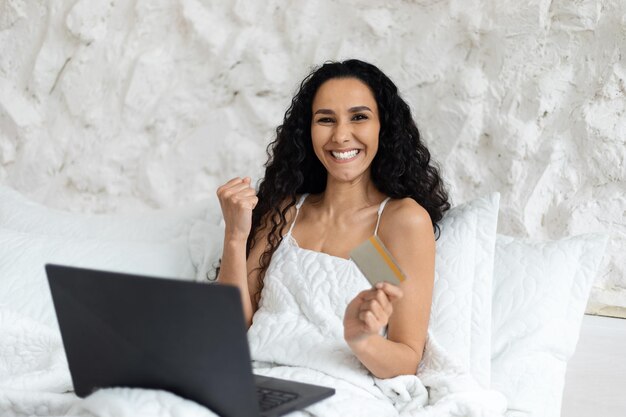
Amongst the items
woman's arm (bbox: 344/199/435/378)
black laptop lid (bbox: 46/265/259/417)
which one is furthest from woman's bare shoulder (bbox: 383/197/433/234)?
black laptop lid (bbox: 46/265/259/417)

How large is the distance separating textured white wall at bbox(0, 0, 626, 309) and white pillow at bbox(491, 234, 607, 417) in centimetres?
23

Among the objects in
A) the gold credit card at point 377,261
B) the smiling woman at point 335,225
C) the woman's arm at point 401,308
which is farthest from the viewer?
the smiling woman at point 335,225

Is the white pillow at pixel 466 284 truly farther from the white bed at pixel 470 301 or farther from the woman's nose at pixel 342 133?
the woman's nose at pixel 342 133

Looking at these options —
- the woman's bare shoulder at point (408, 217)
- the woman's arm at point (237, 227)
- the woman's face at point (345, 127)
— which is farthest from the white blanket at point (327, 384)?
the woman's face at point (345, 127)

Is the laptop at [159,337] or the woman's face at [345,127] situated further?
the woman's face at [345,127]

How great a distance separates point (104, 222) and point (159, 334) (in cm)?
104

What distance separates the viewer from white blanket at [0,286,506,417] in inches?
52.8

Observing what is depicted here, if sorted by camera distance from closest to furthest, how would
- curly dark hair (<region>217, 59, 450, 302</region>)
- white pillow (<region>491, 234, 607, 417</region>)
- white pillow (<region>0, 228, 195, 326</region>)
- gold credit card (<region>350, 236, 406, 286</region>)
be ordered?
1. gold credit card (<region>350, 236, 406, 286</region>)
2. white pillow (<region>491, 234, 607, 417</region>)
3. curly dark hair (<region>217, 59, 450, 302</region>)
4. white pillow (<region>0, 228, 195, 326</region>)

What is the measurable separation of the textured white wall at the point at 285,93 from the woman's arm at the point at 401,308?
0.50 m

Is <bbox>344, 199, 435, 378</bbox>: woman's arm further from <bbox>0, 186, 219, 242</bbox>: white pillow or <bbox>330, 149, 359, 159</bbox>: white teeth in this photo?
<bbox>0, 186, 219, 242</bbox>: white pillow

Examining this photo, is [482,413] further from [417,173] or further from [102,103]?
[102,103]

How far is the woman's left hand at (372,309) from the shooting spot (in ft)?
4.23


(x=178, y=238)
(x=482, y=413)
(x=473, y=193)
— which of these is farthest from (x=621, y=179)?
(x=178, y=238)

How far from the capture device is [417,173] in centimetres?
177
